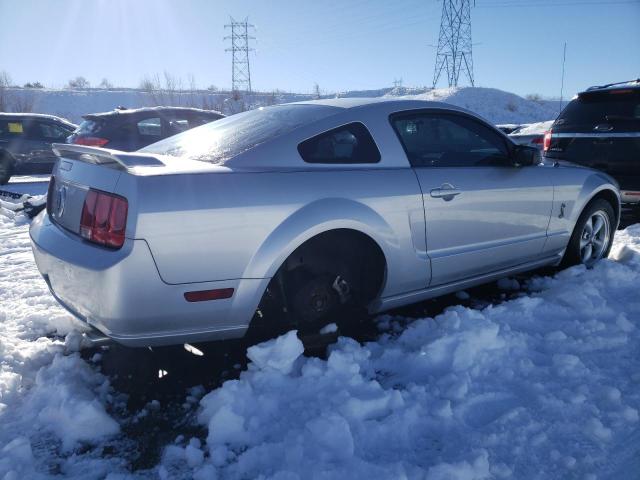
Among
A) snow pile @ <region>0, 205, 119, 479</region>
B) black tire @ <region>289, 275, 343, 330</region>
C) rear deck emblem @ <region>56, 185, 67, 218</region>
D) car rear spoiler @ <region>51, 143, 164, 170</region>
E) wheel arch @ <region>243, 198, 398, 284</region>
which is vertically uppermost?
car rear spoiler @ <region>51, 143, 164, 170</region>

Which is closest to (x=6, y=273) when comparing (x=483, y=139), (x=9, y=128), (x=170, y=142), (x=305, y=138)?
(x=170, y=142)

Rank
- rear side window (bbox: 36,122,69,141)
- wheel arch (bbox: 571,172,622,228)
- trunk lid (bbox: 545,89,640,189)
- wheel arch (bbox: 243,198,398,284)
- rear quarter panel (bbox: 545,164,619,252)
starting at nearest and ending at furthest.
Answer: wheel arch (bbox: 243,198,398,284) → rear quarter panel (bbox: 545,164,619,252) → wheel arch (bbox: 571,172,622,228) → trunk lid (bbox: 545,89,640,189) → rear side window (bbox: 36,122,69,141)

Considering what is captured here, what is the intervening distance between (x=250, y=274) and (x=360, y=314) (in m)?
0.93

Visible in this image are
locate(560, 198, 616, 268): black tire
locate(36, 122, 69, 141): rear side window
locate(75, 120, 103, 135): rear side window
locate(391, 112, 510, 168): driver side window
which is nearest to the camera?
locate(391, 112, 510, 168): driver side window

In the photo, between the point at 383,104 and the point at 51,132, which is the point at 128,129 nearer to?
the point at 51,132

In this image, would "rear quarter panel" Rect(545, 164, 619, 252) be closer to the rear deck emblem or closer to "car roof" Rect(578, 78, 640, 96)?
"car roof" Rect(578, 78, 640, 96)

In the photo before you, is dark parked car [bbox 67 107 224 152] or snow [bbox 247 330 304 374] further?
dark parked car [bbox 67 107 224 152]

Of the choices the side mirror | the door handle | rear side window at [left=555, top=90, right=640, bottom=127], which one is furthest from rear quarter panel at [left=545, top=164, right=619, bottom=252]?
rear side window at [left=555, top=90, right=640, bottom=127]

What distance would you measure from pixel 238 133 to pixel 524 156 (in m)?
2.05

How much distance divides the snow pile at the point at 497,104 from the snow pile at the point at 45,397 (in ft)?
135

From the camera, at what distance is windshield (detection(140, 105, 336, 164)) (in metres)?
2.83

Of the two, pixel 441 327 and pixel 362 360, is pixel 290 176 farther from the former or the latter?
pixel 441 327

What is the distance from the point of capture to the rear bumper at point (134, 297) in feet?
7.47

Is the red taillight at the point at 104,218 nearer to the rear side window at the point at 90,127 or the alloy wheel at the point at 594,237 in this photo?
the alloy wheel at the point at 594,237
